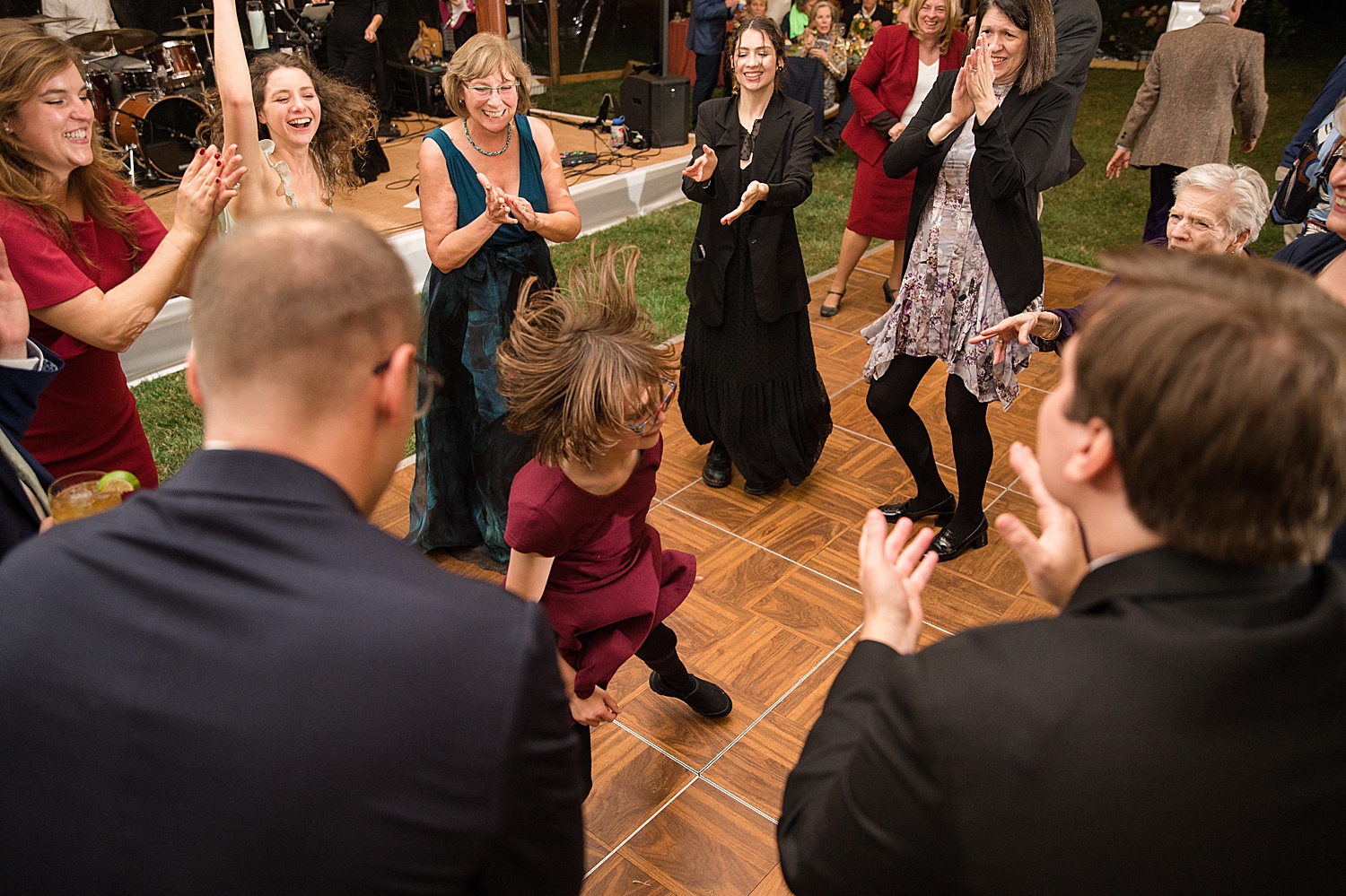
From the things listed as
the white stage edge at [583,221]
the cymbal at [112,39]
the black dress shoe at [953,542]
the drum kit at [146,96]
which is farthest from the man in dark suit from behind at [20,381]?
the cymbal at [112,39]

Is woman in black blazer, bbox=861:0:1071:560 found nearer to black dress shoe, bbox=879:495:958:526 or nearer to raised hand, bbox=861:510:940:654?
black dress shoe, bbox=879:495:958:526

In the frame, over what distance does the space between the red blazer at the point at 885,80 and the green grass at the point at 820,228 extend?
0.97 metres

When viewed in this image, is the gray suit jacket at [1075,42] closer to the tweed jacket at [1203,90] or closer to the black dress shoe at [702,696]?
the tweed jacket at [1203,90]

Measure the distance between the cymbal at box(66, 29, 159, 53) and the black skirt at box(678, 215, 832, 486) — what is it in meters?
5.41

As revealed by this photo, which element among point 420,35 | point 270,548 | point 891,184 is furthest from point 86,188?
point 420,35

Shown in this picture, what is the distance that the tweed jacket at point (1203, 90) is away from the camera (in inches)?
197

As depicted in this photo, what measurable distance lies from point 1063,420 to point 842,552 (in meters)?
2.44

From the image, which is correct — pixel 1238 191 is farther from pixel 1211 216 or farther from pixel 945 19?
pixel 945 19

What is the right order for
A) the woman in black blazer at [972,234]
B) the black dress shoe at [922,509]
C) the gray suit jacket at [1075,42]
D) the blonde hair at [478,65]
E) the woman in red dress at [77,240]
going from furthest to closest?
1. the gray suit jacket at [1075,42]
2. the black dress shoe at [922,509]
3. the blonde hair at [478,65]
4. the woman in black blazer at [972,234]
5. the woman in red dress at [77,240]

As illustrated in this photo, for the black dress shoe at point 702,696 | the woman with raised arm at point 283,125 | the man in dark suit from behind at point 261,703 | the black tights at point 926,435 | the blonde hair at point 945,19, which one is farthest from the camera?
the blonde hair at point 945,19

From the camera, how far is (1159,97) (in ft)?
16.9

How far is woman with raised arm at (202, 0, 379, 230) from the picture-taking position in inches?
87.6

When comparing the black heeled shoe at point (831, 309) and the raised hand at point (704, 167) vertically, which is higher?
the raised hand at point (704, 167)

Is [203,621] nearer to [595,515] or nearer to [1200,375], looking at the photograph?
[1200,375]
